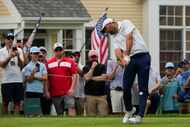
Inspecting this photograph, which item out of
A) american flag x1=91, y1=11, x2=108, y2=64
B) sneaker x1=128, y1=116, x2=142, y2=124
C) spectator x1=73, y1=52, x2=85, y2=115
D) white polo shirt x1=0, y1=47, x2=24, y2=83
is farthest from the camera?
american flag x1=91, y1=11, x2=108, y2=64

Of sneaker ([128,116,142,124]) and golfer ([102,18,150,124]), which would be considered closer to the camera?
sneaker ([128,116,142,124])

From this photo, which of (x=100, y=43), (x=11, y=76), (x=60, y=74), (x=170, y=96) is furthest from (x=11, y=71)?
(x=100, y=43)

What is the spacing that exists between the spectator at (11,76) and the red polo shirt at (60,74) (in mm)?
713

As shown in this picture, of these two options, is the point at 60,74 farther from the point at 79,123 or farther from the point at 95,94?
the point at 79,123

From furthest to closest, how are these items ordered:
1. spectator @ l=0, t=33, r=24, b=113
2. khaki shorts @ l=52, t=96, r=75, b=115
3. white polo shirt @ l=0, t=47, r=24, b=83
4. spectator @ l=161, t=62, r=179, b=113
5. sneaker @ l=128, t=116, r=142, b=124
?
spectator @ l=161, t=62, r=179, b=113
khaki shorts @ l=52, t=96, r=75, b=115
white polo shirt @ l=0, t=47, r=24, b=83
spectator @ l=0, t=33, r=24, b=113
sneaker @ l=128, t=116, r=142, b=124

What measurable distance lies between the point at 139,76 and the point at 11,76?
507 cm

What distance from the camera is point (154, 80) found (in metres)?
21.3

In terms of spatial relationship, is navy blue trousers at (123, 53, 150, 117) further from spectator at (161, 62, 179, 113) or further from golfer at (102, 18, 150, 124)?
spectator at (161, 62, 179, 113)

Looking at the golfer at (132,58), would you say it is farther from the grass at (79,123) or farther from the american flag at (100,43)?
the american flag at (100,43)

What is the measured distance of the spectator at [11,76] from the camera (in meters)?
19.5

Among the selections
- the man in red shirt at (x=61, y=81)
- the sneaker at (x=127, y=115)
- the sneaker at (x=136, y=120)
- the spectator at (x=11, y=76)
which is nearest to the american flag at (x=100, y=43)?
the man in red shirt at (x=61, y=81)

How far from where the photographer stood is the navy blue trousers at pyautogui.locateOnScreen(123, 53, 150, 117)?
15.2m

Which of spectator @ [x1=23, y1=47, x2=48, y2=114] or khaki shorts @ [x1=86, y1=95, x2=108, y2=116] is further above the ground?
spectator @ [x1=23, y1=47, x2=48, y2=114]

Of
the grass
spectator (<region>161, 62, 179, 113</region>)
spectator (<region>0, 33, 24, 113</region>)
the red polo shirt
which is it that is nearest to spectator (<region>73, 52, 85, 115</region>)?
the red polo shirt
